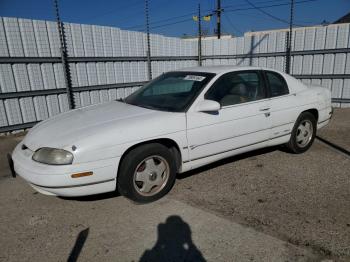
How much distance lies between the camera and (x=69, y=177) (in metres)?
2.82

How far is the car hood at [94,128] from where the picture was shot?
2947 millimetres

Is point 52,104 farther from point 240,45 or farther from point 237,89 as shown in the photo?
point 240,45

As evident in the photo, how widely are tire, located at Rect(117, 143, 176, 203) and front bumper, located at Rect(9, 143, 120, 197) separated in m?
0.13

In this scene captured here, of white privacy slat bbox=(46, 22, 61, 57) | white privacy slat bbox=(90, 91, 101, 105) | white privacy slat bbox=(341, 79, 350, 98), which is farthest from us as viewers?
white privacy slat bbox=(341, 79, 350, 98)

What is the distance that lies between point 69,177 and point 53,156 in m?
0.27

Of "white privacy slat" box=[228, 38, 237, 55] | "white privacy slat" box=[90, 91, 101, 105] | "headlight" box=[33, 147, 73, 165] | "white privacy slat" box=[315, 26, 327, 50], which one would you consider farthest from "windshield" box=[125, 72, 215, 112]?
"white privacy slat" box=[228, 38, 237, 55]

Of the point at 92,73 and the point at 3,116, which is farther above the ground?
the point at 92,73

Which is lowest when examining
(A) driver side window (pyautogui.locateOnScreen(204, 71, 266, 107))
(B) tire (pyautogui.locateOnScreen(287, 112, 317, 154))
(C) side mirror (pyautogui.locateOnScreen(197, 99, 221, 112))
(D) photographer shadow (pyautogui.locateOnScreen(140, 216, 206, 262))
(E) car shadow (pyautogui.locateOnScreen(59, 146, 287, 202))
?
(D) photographer shadow (pyautogui.locateOnScreen(140, 216, 206, 262))

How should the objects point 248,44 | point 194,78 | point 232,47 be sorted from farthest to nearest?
point 232,47 → point 248,44 → point 194,78

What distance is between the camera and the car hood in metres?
2.95

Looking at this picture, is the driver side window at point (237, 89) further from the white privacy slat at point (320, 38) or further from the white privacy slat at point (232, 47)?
the white privacy slat at point (232, 47)

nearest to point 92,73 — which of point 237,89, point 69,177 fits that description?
point 237,89

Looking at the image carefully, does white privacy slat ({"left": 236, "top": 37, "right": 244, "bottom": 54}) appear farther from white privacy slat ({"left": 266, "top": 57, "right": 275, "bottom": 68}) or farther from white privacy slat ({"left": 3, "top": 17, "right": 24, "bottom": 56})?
white privacy slat ({"left": 3, "top": 17, "right": 24, "bottom": 56})

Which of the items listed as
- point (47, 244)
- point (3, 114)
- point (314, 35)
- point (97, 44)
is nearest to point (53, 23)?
point (97, 44)
